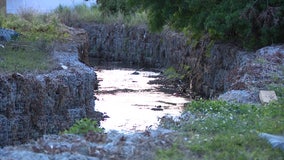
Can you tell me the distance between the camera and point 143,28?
3088 centimetres

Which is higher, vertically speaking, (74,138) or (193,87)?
(74,138)

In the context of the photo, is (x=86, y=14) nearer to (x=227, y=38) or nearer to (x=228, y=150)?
(x=227, y=38)

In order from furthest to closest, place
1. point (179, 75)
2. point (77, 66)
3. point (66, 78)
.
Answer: point (179, 75) → point (77, 66) → point (66, 78)

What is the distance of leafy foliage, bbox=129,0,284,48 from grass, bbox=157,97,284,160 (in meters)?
6.62

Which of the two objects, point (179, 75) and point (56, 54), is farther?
point (179, 75)

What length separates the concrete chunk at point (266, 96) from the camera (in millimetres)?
10898

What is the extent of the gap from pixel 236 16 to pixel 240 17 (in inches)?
4.2

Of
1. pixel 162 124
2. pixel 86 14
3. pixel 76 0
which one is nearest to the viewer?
pixel 162 124

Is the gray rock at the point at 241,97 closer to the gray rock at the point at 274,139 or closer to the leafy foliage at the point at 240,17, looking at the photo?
the gray rock at the point at 274,139

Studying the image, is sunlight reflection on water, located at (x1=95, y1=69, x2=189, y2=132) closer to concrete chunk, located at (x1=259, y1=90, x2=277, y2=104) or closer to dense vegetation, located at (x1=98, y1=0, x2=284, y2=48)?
dense vegetation, located at (x1=98, y1=0, x2=284, y2=48)

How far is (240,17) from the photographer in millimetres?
16750

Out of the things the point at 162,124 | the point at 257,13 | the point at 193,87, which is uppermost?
the point at 257,13

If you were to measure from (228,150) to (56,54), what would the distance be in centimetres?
1057

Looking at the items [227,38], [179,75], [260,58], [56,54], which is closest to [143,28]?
[179,75]
